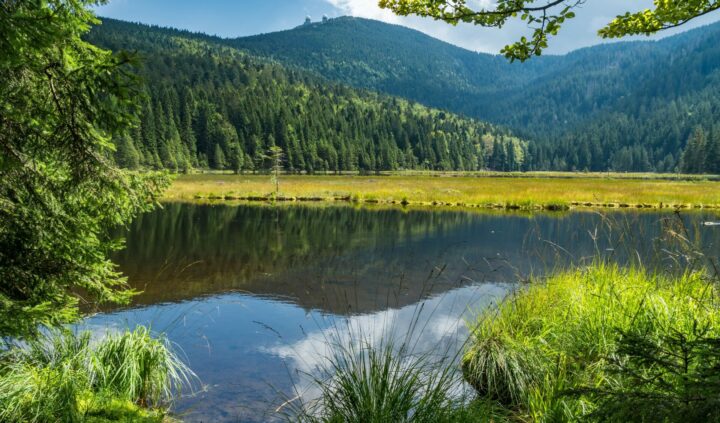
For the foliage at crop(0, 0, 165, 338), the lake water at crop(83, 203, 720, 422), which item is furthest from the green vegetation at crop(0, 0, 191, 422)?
the lake water at crop(83, 203, 720, 422)

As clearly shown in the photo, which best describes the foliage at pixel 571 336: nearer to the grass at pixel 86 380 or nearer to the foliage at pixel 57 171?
the grass at pixel 86 380

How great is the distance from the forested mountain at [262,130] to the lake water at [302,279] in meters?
69.3

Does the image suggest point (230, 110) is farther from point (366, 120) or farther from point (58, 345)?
point (58, 345)

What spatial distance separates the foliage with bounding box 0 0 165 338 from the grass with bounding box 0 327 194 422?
483 millimetres

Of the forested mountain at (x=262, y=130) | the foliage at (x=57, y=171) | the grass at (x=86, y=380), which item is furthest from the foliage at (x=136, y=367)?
the forested mountain at (x=262, y=130)

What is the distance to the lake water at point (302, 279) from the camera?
280 inches

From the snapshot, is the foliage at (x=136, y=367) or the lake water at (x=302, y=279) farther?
the lake water at (x=302, y=279)

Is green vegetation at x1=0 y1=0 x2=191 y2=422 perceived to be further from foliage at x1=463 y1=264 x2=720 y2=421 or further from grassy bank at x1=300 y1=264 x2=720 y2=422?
foliage at x1=463 y1=264 x2=720 y2=421

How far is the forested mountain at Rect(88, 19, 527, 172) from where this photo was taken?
367 feet

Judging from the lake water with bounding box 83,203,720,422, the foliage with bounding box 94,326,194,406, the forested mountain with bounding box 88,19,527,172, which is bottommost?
the lake water with bounding box 83,203,720,422

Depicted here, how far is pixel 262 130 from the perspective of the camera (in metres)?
134

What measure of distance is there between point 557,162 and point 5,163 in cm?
20288

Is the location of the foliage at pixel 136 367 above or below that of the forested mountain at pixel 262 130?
below

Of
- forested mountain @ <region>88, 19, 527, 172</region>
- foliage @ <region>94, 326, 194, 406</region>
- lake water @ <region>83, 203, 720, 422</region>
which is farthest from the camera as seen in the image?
forested mountain @ <region>88, 19, 527, 172</region>
